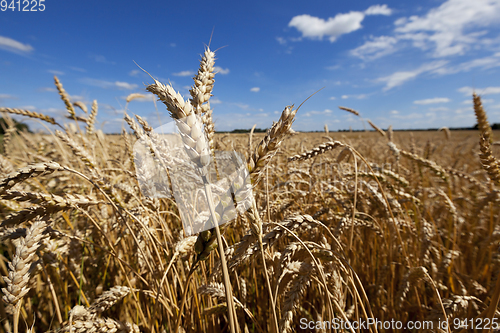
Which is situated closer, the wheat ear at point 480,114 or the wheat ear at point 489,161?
the wheat ear at point 489,161

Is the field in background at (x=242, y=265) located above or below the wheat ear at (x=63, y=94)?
below

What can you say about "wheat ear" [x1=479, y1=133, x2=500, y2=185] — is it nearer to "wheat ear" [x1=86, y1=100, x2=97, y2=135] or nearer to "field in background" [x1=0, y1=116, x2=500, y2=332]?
"field in background" [x1=0, y1=116, x2=500, y2=332]

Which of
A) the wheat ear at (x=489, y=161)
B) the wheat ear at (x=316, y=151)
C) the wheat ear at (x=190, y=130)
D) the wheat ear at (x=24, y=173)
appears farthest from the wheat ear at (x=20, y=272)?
the wheat ear at (x=489, y=161)

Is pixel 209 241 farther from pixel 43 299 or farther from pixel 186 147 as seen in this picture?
pixel 43 299

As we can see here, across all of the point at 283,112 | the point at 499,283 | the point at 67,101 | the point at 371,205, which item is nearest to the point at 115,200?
the point at 283,112

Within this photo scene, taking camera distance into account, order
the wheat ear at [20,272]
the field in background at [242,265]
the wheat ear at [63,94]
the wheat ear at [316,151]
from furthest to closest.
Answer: the wheat ear at [63,94], the wheat ear at [316,151], the field in background at [242,265], the wheat ear at [20,272]

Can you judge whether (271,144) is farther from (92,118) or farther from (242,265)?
(92,118)

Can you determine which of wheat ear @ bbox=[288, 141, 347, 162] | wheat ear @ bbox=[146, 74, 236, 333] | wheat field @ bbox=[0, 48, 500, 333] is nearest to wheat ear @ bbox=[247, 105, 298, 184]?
wheat field @ bbox=[0, 48, 500, 333]

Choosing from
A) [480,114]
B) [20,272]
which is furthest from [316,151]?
[480,114]

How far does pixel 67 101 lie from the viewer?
2516 millimetres

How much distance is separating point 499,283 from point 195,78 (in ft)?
4.18

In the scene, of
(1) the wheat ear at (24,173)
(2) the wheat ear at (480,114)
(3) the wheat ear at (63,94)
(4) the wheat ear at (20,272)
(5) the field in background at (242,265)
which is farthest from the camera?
(3) the wheat ear at (63,94)

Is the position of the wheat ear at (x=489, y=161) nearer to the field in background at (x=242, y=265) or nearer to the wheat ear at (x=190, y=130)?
the field in background at (x=242, y=265)

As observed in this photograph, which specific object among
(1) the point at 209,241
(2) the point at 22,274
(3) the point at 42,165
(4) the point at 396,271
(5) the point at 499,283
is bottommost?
(4) the point at 396,271
